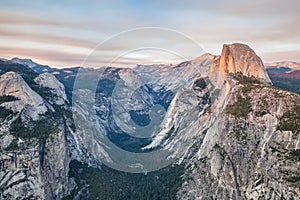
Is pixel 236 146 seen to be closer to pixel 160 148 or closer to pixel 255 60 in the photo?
pixel 255 60

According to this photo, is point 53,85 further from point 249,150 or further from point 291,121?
point 291,121

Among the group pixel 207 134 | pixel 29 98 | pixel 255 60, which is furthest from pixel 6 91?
pixel 255 60

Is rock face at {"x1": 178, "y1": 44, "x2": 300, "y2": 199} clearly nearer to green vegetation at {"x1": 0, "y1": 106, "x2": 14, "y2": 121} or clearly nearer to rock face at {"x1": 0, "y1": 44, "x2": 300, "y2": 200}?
rock face at {"x1": 0, "y1": 44, "x2": 300, "y2": 200}

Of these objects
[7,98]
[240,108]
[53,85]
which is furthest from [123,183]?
[53,85]

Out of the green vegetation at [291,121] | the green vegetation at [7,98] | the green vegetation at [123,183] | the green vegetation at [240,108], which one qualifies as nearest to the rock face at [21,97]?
the green vegetation at [7,98]

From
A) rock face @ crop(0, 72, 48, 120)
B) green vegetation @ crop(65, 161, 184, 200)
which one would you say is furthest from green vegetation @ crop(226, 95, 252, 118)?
rock face @ crop(0, 72, 48, 120)

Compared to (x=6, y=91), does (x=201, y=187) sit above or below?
below
